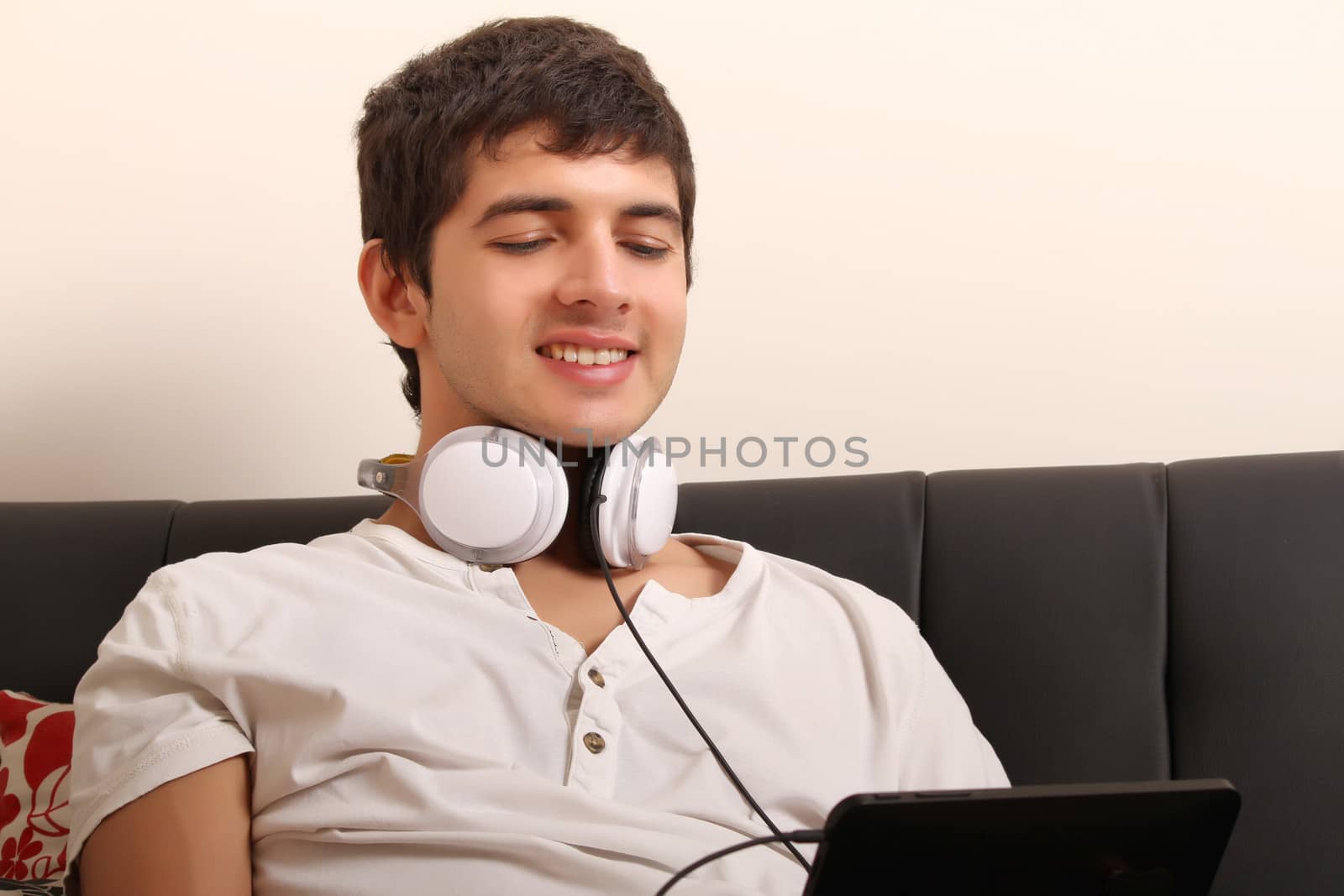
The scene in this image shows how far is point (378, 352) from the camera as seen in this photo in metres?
1.66

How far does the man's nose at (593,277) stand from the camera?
3.40 feet

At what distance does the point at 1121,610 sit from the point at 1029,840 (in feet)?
1.91

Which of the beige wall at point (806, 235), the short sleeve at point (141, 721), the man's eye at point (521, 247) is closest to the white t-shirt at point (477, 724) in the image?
the short sleeve at point (141, 721)

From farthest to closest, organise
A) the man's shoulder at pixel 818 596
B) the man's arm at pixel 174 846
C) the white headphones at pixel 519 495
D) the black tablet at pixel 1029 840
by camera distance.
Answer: the man's shoulder at pixel 818 596
the white headphones at pixel 519 495
the man's arm at pixel 174 846
the black tablet at pixel 1029 840

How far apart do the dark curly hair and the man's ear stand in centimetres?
2

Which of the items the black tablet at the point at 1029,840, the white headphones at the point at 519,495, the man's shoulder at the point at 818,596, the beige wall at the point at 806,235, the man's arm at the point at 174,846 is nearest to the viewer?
the black tablet at the point at 1029,840

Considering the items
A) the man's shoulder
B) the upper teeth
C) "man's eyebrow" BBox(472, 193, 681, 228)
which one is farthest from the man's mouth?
the man's shoulder

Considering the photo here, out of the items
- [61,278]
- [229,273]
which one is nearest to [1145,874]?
[229,273]

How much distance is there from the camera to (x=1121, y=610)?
1141 millimetres

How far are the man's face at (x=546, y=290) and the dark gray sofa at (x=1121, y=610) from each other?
32 centimetres

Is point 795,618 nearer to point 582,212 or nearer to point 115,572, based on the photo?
point 582,212

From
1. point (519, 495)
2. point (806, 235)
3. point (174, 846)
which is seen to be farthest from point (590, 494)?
point (806, 235)

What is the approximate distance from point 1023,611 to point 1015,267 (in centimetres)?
55

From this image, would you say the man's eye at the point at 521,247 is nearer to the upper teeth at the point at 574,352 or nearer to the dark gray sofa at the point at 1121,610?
the upper teeth at the point at 574,352
